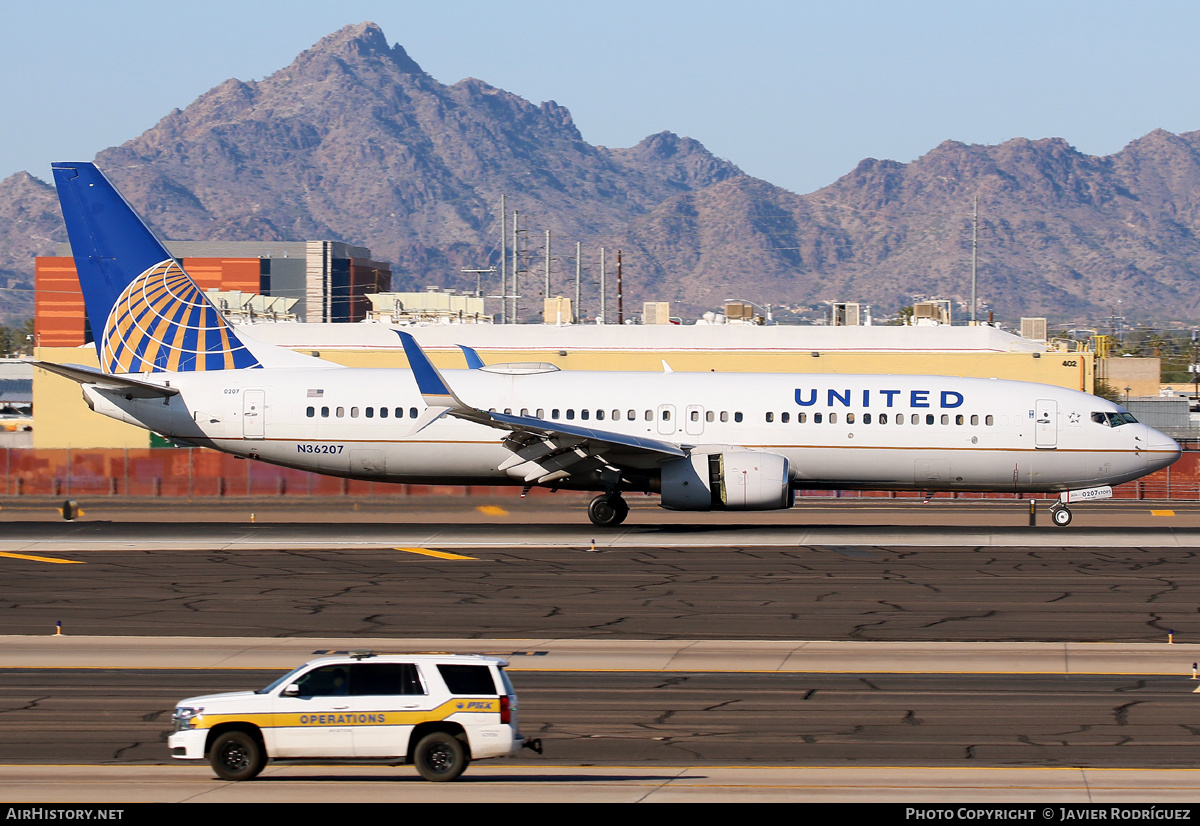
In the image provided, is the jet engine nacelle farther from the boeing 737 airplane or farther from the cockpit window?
the cockpit window

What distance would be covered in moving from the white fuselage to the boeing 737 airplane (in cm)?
4

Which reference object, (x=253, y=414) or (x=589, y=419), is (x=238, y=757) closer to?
(x=589, y=419)

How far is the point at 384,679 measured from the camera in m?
12.9

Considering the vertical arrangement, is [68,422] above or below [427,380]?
below

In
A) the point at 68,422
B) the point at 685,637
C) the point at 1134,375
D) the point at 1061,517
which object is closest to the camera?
the point at 685,637

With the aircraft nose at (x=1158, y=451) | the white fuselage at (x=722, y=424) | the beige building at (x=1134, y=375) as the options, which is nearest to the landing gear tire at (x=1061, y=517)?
the white fuselage at (x=722, y=424)

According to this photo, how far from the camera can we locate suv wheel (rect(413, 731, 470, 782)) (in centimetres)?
1272

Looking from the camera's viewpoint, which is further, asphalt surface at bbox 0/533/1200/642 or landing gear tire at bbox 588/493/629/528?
landing gear tire at bbox 588/493/629/528

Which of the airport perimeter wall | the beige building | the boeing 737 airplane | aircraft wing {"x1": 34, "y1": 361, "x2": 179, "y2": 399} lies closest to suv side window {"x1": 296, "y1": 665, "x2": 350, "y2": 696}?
the boeing 737 airplane

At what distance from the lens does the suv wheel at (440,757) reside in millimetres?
12719

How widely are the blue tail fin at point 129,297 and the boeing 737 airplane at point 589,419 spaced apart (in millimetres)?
56

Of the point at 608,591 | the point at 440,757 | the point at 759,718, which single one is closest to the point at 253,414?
the point at 608,591

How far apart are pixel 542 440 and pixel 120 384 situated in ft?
37.5

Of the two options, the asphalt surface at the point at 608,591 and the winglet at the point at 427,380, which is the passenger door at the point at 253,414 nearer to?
the asphalt surface at the point at 608,591
